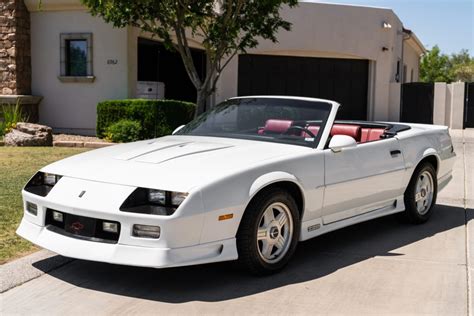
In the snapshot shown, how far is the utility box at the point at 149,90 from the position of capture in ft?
54.5

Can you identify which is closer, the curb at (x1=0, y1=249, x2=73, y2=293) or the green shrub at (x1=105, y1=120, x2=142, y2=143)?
the curb at (x1=0, y1=249, x2=73, y2=293)

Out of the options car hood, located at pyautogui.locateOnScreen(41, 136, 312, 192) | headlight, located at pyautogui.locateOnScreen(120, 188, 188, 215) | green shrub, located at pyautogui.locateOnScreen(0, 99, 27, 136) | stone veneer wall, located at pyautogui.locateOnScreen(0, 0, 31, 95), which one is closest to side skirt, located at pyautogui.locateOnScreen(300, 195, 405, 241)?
car hood, located at pyautogui.locateOnScreen(41, 136, 312, 192)

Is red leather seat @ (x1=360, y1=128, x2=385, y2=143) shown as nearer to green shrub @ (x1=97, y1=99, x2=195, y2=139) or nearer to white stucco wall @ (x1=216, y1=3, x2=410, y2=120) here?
green shrub @ (x1=97, y1=99, x2=195, y2=139)

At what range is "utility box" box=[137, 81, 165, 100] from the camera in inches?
654

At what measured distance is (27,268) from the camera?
4930 mm

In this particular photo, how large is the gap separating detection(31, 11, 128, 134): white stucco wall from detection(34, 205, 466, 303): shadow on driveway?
10922mm

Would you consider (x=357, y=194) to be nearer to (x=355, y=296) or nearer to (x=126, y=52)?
(x=355, y=296)

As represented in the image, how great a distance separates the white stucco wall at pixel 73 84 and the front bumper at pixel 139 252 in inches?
462

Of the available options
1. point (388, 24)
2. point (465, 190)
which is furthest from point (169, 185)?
point (388, 24)

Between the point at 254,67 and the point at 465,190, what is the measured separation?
1322 centimetres

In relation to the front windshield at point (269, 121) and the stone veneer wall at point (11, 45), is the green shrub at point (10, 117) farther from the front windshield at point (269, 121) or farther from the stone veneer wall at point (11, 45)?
the front windshield at point (269, 121)

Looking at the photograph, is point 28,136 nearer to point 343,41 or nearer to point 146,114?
point 146,114

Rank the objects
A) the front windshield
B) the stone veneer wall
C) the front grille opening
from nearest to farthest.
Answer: the front grille opening < the front windshield < the stone veneer wall

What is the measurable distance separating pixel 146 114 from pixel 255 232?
9.93 meters
